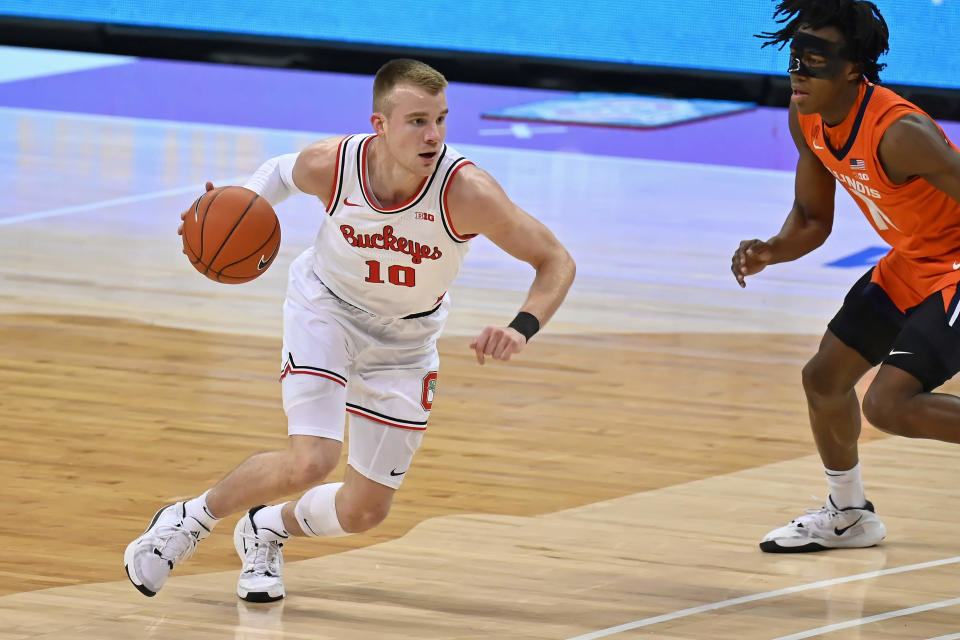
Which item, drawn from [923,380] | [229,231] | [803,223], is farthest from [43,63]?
[923,380]

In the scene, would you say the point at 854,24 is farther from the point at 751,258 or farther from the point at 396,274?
the point at 396,274

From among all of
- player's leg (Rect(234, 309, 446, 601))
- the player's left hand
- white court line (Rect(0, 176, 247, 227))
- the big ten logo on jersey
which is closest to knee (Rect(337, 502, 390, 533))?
player's leg (Rect(234, 309, 446, 601))

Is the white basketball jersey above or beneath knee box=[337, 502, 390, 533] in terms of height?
above

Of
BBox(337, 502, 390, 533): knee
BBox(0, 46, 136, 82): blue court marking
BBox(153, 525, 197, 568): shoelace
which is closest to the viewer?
BBox(153, 525, 197, 568): shoelace

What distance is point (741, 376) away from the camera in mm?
7469

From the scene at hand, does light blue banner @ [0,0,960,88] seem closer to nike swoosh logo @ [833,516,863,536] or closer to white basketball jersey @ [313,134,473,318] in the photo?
nike swoosh logo @ [833,516,863,536]

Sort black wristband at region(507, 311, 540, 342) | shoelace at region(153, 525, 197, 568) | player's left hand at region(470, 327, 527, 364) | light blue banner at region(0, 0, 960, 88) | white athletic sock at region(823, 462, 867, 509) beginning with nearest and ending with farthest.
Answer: player's left hand at region(470, 327, 527, 364) → black wristband at region(507, 311, 540, 342) → shoelace at region(153, 525, 197, 568) → white athletic sock at region(823, 462, 867, 509) → light blue banner at region(0, 0, 960, 88)

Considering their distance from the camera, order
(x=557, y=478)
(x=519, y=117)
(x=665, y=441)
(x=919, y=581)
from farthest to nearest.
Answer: (x=519, y=117)
(x=665, y=441)
(x=557, y=478)
(x=919, y=581)

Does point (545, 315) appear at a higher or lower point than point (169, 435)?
higher

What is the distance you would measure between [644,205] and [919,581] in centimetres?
707

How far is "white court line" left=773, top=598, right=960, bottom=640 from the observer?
4340 millimetres

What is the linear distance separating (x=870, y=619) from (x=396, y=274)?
169cm

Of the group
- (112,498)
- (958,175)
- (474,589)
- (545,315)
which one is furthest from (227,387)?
(958,175)

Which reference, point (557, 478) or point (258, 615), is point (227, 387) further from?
point (258, 615)
